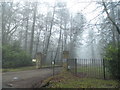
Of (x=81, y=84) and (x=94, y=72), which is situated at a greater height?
(x=81, y=84)

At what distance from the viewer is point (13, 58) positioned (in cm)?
1828

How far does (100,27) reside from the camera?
1007 centimetres

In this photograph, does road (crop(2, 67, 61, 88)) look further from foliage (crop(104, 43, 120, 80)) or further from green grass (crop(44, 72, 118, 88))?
foliage (crop(104, 43, 120, 80))

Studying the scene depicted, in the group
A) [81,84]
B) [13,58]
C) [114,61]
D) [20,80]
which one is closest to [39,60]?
[13,58]

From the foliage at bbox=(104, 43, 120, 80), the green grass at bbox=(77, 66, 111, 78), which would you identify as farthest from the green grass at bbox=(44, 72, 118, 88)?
the green grass at bbox=(77, 66, 111, 78)

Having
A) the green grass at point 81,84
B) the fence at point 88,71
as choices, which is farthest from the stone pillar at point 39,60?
the green grass at point 81,84

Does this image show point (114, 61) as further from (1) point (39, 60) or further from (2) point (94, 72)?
(1) point (39, 60)

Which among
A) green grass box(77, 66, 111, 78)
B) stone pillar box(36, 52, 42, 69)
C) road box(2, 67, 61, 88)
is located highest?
stone pillar box(36, 52, 42, 69)

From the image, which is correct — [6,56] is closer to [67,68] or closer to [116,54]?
[67,68]

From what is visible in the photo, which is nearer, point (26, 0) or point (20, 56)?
point (20, 56)

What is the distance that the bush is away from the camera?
17.4m

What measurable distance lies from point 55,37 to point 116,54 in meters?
→ 22.9

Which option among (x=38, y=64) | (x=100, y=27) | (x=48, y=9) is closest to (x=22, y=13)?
(x=48, y=9)

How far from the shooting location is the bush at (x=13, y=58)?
17436 mm
